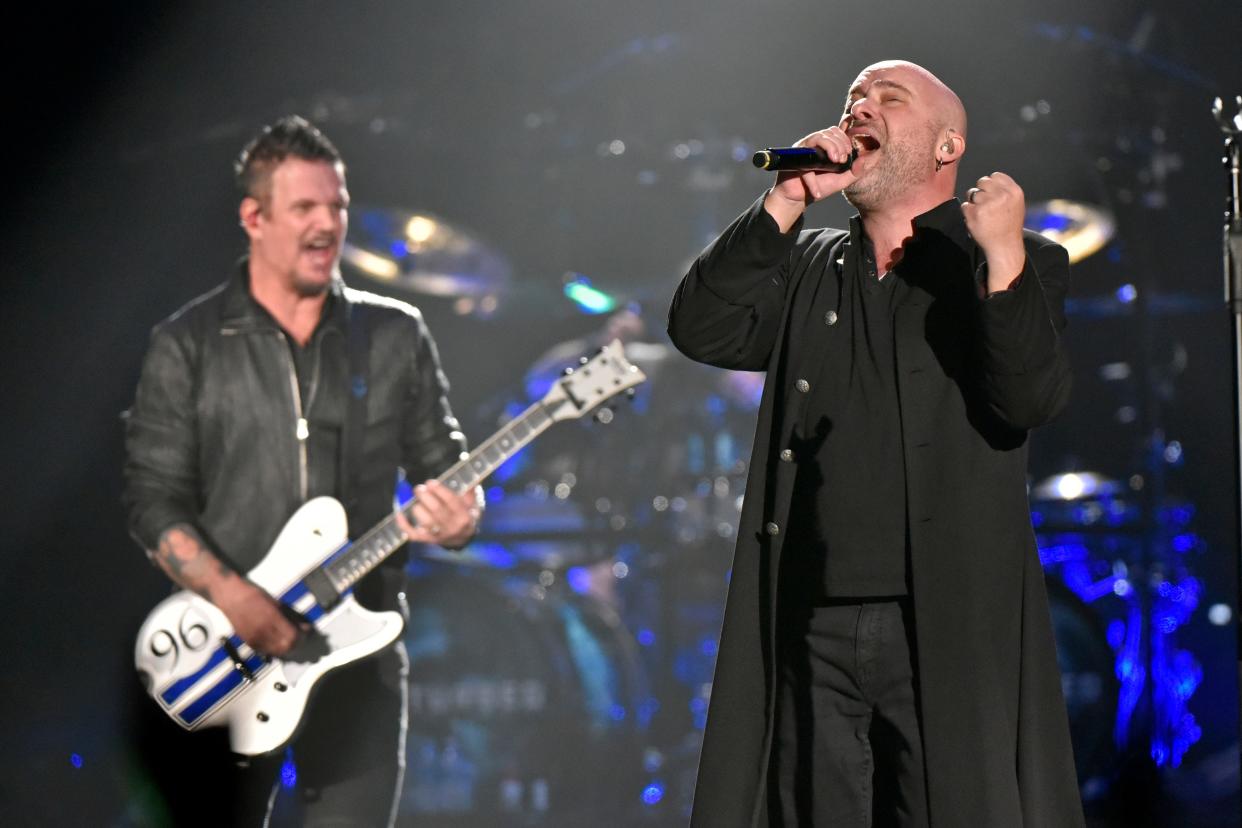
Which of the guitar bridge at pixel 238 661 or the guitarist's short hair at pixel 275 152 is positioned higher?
the guitarist's short hair at pixel 275 152

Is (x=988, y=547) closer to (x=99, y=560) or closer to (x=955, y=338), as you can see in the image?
(x=955, y=338)

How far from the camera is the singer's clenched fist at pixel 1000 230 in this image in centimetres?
173

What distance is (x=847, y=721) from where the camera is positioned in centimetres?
194

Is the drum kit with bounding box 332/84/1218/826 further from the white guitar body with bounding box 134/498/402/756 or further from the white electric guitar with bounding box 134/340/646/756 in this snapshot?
the white guitar body with bounding box 134/498/402/756

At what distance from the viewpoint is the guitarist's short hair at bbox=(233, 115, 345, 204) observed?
12.5 feet

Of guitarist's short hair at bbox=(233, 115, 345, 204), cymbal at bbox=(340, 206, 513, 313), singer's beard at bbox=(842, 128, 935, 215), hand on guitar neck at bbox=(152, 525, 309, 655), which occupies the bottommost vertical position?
hand on guitar neck at bbox=(152, 525, 309, 655)

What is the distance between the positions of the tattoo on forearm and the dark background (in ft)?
2.24

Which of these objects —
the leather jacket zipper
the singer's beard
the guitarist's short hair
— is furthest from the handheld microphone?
the guitarist's short hair

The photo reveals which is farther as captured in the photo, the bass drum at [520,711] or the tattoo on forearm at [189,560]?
the bass drum at [520,711]

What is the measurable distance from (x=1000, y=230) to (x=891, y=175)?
33 centimetres

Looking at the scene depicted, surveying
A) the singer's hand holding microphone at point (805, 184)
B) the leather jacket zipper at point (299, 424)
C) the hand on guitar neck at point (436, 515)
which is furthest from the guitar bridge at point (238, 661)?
the singer's hand holding microphone at point (805, 184)

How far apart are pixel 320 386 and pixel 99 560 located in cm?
106

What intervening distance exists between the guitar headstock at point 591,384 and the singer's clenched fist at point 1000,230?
71.9 inches

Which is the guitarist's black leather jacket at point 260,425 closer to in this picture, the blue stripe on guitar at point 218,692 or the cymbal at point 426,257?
the blue stripe on guitar at point 218,692
